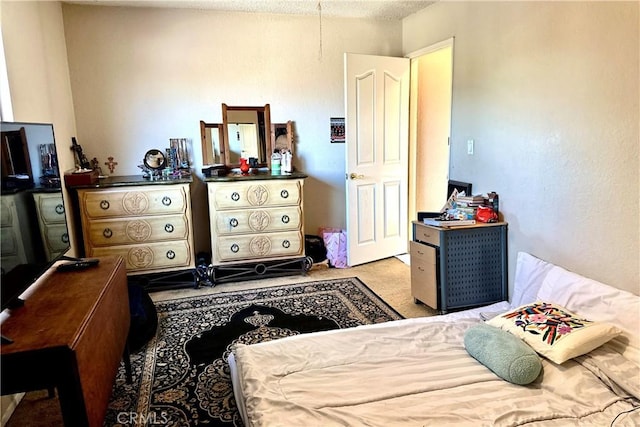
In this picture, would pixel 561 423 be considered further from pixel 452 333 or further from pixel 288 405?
pixel 288 405

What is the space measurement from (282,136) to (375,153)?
3.09ft

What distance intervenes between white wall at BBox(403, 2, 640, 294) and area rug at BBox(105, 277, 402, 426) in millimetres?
1222

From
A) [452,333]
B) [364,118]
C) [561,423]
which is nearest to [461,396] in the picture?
[561,423]

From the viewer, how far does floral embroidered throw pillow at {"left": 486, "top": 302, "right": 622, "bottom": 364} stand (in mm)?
1707

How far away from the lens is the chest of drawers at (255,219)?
11.9 feet

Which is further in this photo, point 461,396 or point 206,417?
point 206,417

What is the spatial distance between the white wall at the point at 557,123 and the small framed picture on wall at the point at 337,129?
127 centimetres

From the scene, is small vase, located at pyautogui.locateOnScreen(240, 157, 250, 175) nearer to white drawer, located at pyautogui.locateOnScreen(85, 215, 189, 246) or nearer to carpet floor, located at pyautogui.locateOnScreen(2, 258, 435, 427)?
white drawer, located at pyautogui.locateOnScreen(85, 215, 189, 246)

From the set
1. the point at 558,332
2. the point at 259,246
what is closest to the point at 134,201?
the point at 259,246

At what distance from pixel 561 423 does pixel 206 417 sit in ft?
4.78

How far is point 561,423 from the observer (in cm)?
142

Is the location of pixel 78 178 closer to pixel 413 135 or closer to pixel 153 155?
pixel 153 155

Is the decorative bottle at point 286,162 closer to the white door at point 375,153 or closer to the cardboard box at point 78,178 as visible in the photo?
the white door at point 375,153

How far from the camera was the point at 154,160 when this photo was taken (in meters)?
3.75
